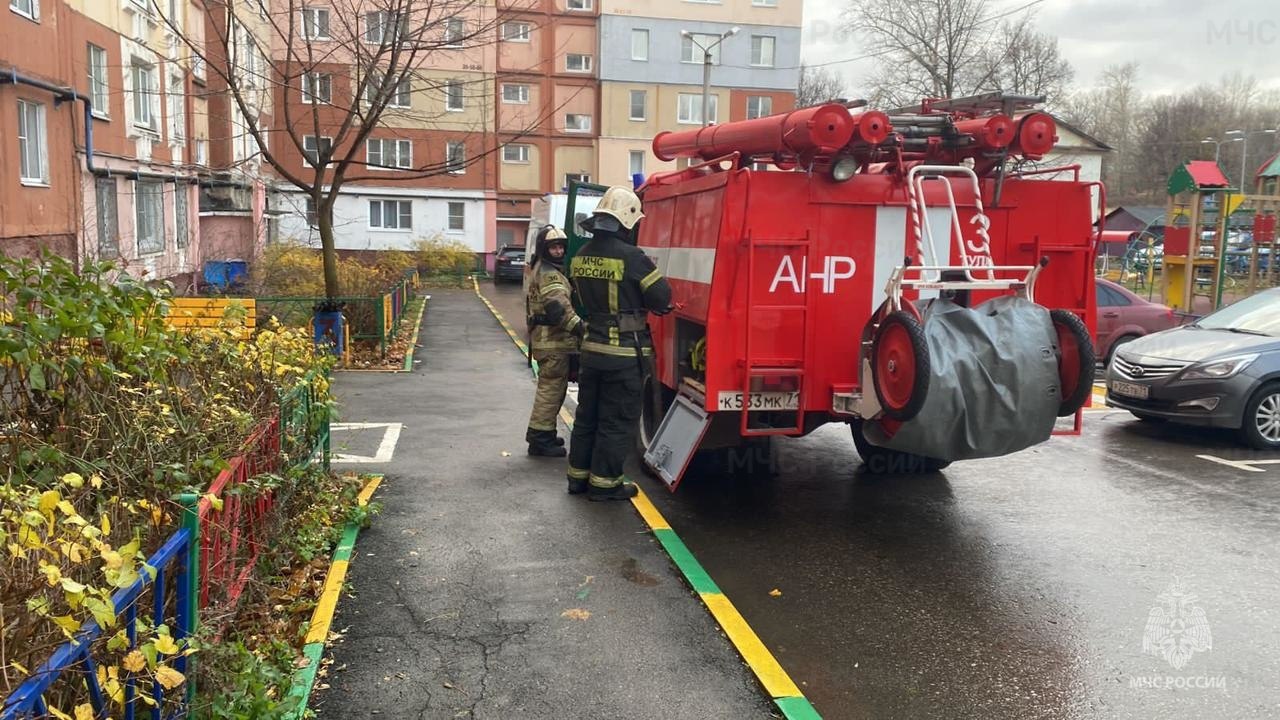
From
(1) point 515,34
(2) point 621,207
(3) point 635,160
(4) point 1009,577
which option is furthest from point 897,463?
(3) point 635,160

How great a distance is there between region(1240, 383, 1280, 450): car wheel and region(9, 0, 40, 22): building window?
56.4 feet

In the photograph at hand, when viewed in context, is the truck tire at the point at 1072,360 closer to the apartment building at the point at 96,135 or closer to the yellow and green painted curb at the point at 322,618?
the yellow and green painted curb at the point at 322,618

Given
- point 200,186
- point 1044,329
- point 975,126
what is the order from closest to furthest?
point 1044,329, point 975,126, point 200,186

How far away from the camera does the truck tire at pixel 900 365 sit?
5.30 metres

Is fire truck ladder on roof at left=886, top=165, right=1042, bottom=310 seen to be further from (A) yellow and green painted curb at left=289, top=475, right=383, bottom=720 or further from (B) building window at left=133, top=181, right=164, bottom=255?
(B) building window at left=133, top=181, right=164, bottom=255

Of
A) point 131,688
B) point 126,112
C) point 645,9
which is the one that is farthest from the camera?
Answer: point 645,9

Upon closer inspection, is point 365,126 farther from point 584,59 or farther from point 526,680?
point 584,59

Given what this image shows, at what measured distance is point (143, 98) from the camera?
21.1 meters

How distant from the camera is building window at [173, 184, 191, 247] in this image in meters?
23.8

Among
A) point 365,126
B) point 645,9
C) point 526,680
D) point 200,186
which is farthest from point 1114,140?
point 526,680

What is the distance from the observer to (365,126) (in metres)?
12.8

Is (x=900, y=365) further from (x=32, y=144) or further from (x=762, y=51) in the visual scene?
(x=762, y=51)

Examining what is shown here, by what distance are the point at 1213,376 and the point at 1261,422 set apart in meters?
0.59

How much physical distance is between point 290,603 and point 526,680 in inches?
55.4
